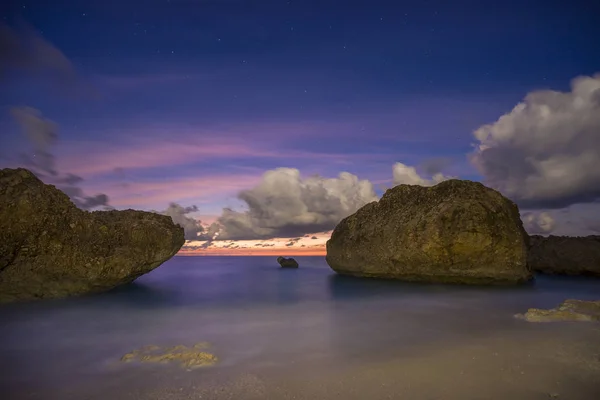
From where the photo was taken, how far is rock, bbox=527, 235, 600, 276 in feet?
80.3

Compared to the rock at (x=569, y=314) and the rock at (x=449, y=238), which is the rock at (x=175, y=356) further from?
the rock at (x=449, y=238)

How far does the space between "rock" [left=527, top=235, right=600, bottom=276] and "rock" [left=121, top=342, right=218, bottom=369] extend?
22.9 m

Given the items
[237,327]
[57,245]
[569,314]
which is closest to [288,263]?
[57,245]

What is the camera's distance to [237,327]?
10609mm

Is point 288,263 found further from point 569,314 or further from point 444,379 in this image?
point 444,379

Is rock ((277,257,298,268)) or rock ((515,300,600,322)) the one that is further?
rock ((277,257,298,268))

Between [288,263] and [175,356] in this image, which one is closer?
[175,356]

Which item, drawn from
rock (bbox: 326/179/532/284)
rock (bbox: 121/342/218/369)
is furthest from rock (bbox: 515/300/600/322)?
rock (bbox: 121/342/218/369)

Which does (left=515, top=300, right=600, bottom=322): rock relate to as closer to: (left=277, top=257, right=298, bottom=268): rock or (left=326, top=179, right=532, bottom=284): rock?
(left=326, top=179, right=532, bottom=284): rock

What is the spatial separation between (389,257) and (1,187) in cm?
1901

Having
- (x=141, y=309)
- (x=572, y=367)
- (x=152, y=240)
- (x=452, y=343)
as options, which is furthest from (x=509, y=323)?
(x=152, y=240)

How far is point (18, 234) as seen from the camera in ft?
43.4

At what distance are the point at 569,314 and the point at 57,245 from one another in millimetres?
17711

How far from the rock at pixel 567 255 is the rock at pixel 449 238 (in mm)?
5871
